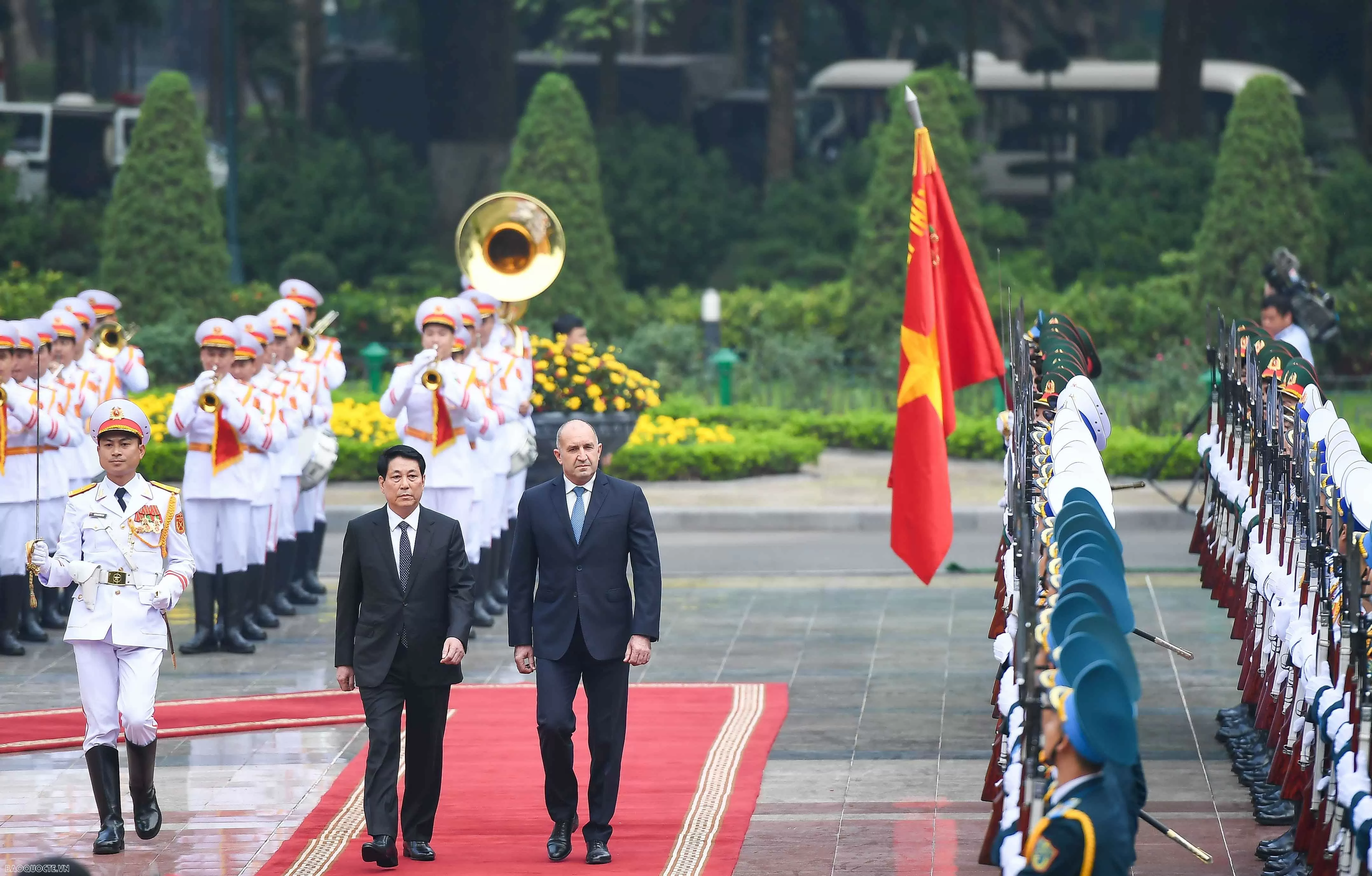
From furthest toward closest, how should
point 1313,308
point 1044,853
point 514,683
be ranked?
1. point 1313,308
2. point 514,683
3. point 1044,853

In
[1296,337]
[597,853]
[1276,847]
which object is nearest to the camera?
[1276,847]

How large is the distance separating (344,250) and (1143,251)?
11781 millimetres

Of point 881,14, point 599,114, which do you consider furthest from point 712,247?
point 881,14

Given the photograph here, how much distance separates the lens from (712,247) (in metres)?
33.6

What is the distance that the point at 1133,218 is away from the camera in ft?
99.5

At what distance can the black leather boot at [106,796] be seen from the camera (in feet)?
28.5

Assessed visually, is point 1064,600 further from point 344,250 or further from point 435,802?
point 344,250

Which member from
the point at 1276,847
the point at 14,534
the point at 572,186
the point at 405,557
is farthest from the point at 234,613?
the point at 572,186

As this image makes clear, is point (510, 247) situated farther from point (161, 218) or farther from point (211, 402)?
point (161, 218)

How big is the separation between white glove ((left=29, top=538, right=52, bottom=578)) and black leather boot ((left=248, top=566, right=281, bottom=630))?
451 cm

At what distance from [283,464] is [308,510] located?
0.91m

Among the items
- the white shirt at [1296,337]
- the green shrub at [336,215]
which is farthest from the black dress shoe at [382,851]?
the green shrub at [336,215]

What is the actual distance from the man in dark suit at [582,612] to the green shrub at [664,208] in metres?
24.1

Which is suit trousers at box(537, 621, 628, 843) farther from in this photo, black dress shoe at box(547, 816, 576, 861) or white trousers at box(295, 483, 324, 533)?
white trousers at box(295, 483, 324, 533)
